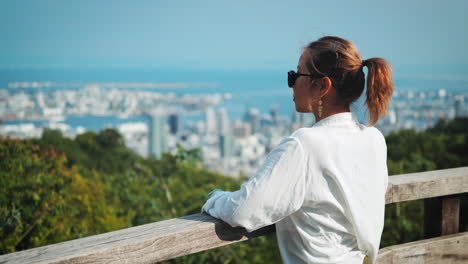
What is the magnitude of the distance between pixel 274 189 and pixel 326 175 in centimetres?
18

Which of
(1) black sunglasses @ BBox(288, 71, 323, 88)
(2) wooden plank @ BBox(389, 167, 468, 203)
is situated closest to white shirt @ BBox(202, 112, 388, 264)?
(1) black sunglasses @ BBox(288, 71, 323, 88)

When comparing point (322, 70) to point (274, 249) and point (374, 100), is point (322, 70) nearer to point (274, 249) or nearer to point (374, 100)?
point (374, 100)

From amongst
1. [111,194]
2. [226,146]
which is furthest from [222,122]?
[111,194]

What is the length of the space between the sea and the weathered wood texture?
5.57m

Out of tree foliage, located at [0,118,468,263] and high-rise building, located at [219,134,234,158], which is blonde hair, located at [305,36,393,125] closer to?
tree foliage, located at [0,118,468,263]

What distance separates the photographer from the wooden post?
2.12 metres

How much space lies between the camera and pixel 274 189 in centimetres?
131

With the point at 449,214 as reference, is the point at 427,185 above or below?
above

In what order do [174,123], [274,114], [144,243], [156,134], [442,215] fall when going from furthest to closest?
[174,123] < [274,114] < [156,134] < [442,215] < [144,243]

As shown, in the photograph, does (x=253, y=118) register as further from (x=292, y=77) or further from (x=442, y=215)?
(x=292, y=77)

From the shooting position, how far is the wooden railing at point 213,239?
1.20 metres

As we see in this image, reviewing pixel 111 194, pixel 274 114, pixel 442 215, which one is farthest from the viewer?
pixel 274 114

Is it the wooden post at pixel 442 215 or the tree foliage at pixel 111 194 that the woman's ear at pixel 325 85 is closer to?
the wooden post at pixel 442 215

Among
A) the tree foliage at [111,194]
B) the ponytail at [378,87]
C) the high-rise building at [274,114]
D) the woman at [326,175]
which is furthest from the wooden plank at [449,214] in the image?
the high-rise building at [274,114]
